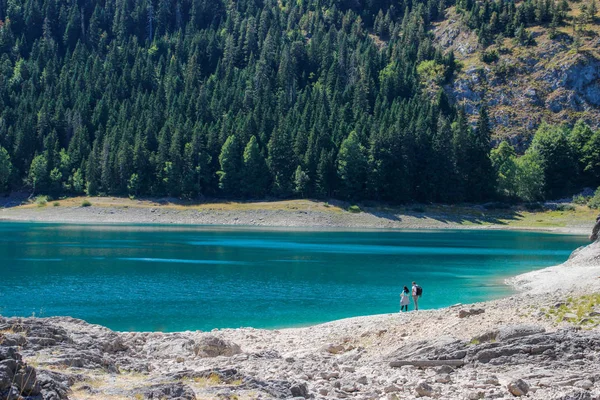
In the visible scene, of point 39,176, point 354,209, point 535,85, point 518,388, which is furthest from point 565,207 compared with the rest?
point 518,388

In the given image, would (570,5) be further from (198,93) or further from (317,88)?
(198,93)

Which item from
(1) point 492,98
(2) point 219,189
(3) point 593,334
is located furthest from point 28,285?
(1) point 492,98

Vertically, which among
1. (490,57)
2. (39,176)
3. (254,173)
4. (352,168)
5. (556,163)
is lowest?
(39,176)

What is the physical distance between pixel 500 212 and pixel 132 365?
10692cm

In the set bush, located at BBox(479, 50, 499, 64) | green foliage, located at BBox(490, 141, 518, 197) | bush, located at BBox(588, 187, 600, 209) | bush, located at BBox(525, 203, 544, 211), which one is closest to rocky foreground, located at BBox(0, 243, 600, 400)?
bush, located at BBox(588, 187, 600, 209)

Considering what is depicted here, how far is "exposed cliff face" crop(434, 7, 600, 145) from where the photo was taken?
162 meters

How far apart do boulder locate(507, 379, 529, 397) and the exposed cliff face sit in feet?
498

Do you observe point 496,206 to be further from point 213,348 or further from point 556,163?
point 213,348

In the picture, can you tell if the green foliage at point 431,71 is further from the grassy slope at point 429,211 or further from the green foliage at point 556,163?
the grassy slope at point 429,211

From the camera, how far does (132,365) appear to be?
18047 millimetres

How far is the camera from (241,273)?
5228 cm

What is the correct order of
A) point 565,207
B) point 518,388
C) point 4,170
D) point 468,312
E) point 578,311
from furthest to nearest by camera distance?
point 4,170
point 565,207
point 468,312
point 578,311
point 518,388

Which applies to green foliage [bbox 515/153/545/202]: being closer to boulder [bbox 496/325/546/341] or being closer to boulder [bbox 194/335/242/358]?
boulder [bbox 496/325/546/341]

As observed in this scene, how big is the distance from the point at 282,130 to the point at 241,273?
8343 centimetres
